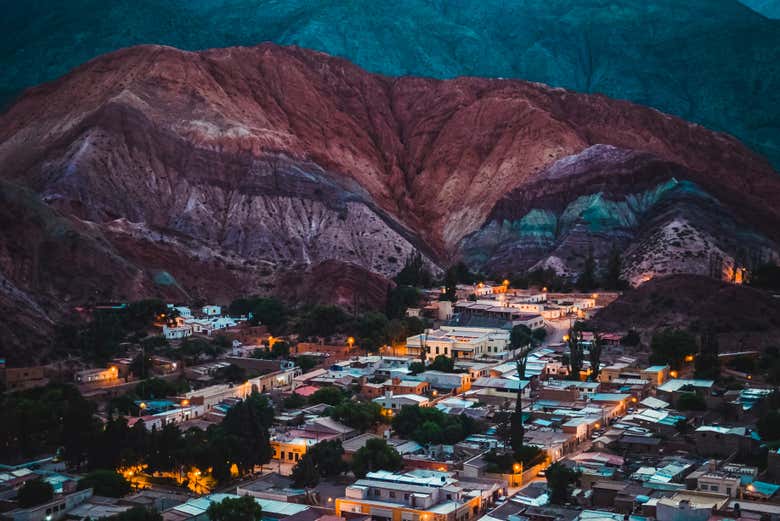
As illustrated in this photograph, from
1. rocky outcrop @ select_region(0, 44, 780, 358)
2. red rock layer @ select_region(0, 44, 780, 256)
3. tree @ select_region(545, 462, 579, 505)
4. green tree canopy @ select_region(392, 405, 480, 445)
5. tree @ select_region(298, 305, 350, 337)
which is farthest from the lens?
red rock layer @ select_region(0, 44, 780, 256)

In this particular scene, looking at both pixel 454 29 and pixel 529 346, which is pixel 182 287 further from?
pixel 454 29

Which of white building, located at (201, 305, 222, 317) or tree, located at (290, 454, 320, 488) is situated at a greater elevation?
white building, located at (201, 305, 222, 317)

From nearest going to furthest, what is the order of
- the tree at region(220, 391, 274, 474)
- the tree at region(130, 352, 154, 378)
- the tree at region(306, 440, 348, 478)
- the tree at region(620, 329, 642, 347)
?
the tree at region(306, 440, 348, 478)
the tree at region(220, 391, 274, 474)
the tree at region(130, 352, 154, 378)
the tree at region(620, 329, 642, 347)

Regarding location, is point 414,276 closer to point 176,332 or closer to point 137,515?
point 176,332

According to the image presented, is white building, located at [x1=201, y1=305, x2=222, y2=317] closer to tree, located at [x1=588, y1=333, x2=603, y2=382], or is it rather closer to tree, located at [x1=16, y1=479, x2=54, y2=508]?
tree, located at [x1=588, y1=333, x2=603, y2=382]

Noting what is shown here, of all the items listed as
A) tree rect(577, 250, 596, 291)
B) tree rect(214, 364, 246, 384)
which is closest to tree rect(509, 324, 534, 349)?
tree rect(214, 364, 246, 384)

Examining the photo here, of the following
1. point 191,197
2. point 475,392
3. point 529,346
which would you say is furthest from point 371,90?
point 475,392
